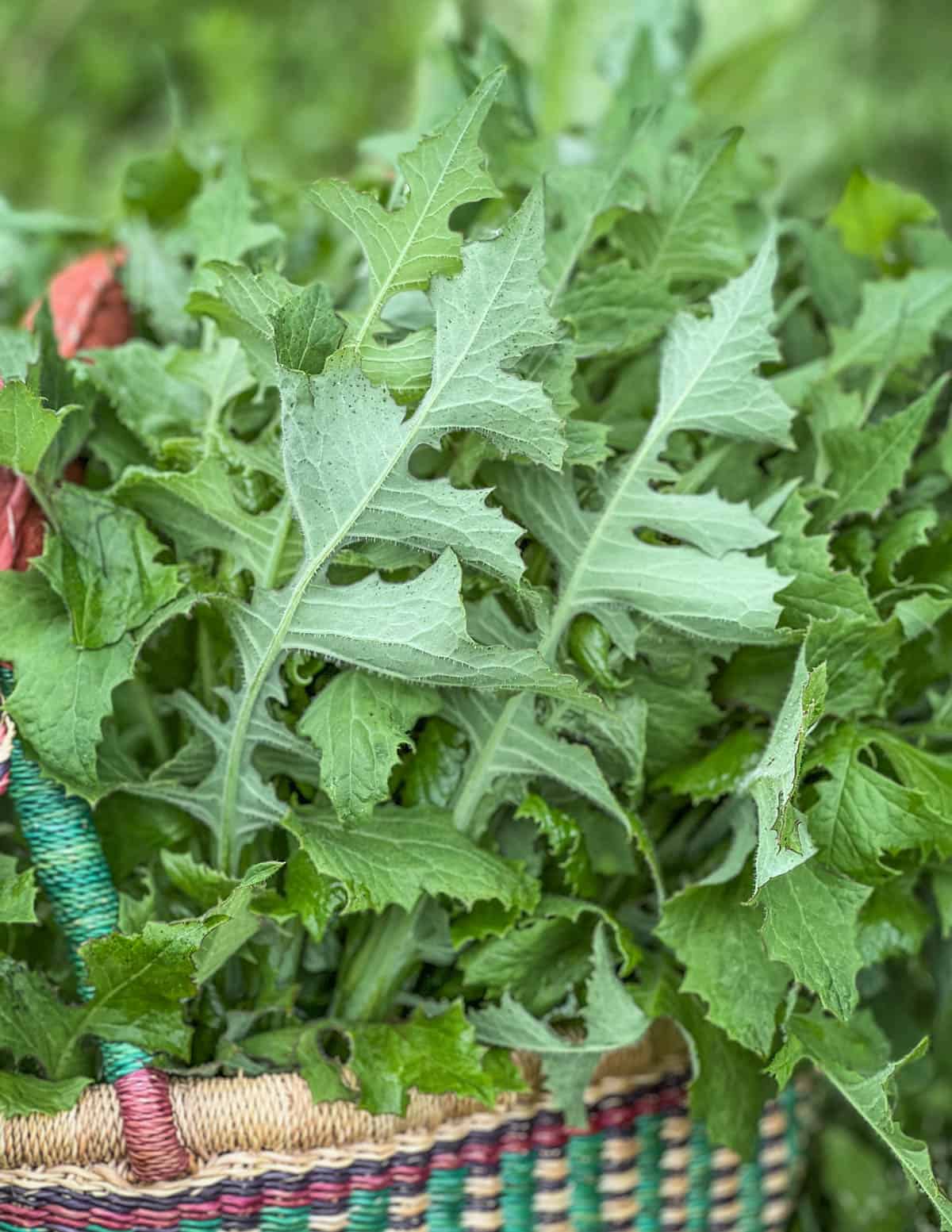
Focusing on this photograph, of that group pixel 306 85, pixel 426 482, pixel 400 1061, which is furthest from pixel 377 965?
pixel 306 85

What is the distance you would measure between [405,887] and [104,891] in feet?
0.25

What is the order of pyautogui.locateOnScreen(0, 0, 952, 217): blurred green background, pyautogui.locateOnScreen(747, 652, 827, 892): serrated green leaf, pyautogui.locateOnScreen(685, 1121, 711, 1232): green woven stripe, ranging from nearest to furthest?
1. pyautogui.locateOnScreen(747, 652, 827, 892): serrated green leaf
2. pyautogui.locateOnScreen(685, 1121, 711, 1232): green woven stripe
3. pyautogui.locateOnScreen(0, 0, 952, 217): blurred green background

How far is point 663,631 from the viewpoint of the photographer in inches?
12.7

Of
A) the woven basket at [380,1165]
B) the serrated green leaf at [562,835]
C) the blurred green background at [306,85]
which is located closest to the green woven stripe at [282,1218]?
the woven basket at [380,1165]

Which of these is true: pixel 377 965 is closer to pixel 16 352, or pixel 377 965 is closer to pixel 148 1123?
pixel 148 1123

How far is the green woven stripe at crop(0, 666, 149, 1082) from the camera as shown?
307 millimetres

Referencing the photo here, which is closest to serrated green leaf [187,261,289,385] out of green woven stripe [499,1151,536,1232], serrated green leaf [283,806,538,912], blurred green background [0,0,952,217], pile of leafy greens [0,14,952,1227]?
pile of leafy greens [0,14,952,1227]

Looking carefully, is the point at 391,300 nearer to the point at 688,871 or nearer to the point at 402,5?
the point at 688,871

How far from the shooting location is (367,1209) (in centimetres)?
32

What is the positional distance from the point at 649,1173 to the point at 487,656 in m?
0.18

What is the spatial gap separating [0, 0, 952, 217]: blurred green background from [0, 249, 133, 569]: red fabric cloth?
0.45 meters

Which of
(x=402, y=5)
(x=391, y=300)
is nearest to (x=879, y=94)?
(x=402, y=5)

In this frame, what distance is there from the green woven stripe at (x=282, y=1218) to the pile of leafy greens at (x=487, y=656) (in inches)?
1.3

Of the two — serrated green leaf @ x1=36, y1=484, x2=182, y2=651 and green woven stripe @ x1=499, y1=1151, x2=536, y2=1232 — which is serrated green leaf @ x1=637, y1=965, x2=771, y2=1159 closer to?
green woven stripe @ x1=499, y1=1151, x2=536, y2=1232
